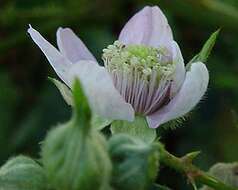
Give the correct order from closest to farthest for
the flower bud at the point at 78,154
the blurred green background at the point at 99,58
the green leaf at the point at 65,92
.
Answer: the flower bud at the point at 78,154, the green leaf at the point at 65,92, the blurred green background at the point at 99,58

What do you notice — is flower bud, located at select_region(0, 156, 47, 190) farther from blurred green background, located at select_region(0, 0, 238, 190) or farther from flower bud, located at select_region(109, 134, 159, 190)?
blurred green background, located at select_region(0, 0, 238, 190)

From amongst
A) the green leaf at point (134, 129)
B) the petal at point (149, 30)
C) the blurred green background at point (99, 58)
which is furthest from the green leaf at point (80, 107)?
the blurred green background at point (99, 58)

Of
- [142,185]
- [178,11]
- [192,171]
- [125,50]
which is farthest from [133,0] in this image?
[142,185]

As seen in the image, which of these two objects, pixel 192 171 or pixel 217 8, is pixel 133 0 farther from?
pixel 192 171

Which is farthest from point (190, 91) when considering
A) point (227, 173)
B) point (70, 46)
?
point (70, 46)

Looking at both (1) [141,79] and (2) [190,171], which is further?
(1) [141,79]

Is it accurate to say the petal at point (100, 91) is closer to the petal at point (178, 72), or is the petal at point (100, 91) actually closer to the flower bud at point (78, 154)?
the petal at point (178, 72)

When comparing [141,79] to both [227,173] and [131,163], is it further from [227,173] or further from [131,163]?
[131,163]
